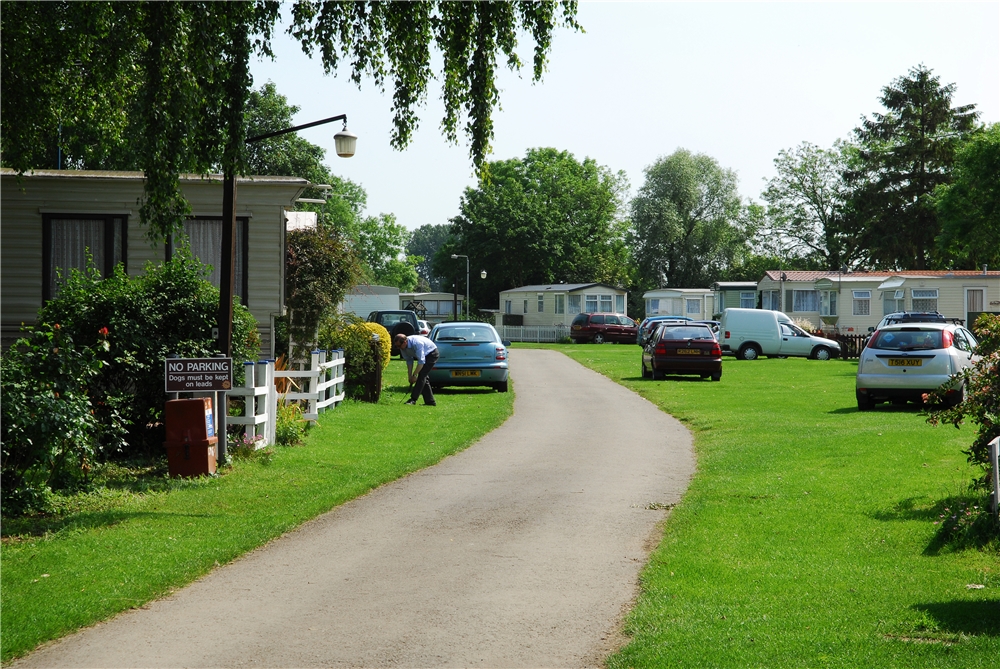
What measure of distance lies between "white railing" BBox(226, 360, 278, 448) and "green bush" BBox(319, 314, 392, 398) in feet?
22.4

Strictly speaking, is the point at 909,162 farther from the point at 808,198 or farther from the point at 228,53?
the point at 228,53

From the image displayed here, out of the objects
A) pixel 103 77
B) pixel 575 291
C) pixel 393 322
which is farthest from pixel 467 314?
pixel 103 77

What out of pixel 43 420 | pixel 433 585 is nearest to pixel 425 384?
pixel 43 420

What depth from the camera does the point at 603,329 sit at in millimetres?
59219

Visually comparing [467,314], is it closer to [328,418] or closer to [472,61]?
[328,418]

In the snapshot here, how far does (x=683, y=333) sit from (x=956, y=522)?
1998 cm

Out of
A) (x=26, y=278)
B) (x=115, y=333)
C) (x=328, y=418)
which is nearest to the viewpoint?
(x=115, y=333)

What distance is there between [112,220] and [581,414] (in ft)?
30.8

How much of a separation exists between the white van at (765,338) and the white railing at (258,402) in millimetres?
29762

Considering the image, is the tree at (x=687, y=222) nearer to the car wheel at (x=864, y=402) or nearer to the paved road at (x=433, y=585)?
the car wheel at (x=864, y=402)

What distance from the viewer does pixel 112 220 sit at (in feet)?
59.2

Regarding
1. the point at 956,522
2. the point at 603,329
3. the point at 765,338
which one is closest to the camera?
the point at 956,522

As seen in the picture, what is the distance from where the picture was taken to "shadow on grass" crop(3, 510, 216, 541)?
816cm

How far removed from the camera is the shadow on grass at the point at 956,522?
296 inches
